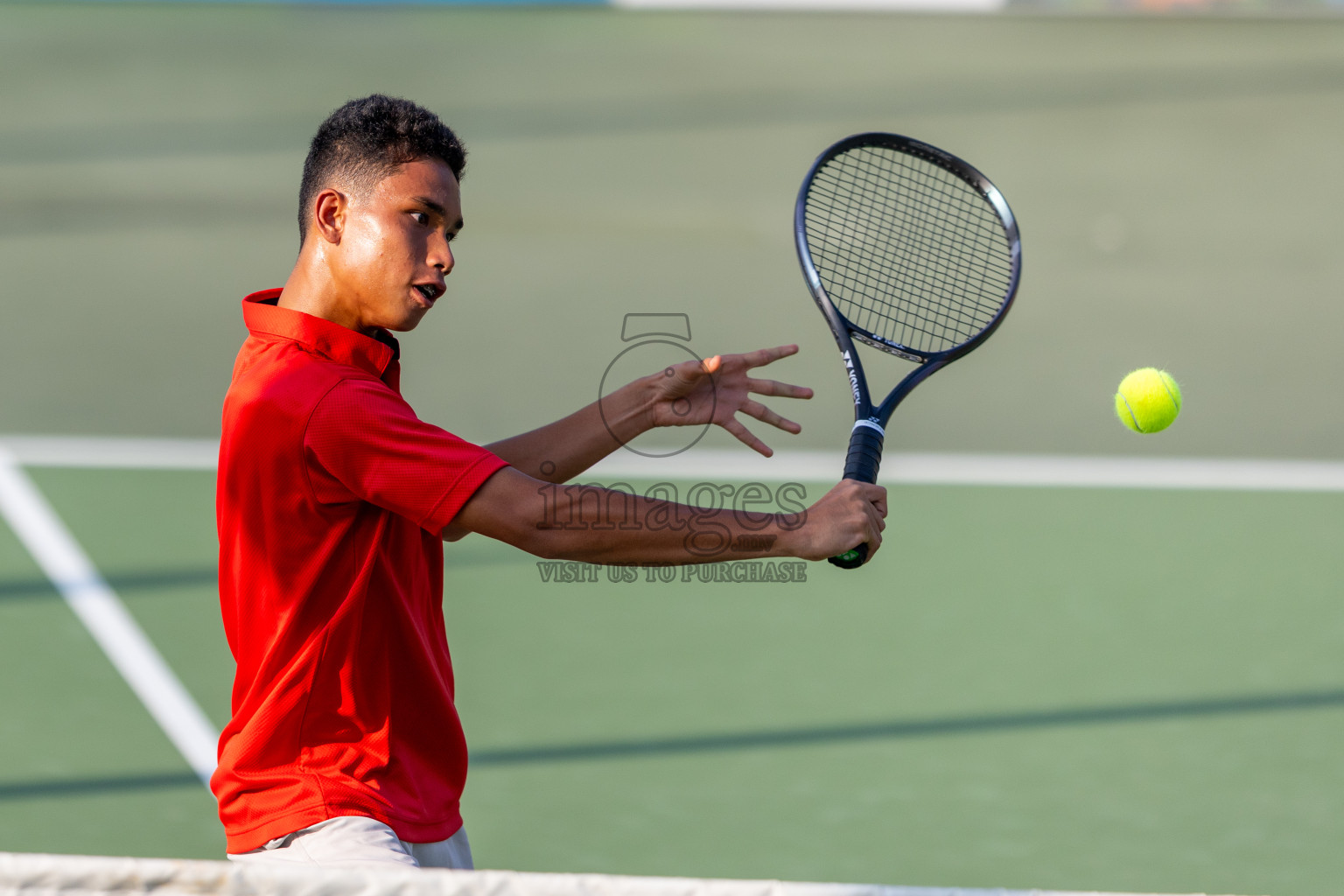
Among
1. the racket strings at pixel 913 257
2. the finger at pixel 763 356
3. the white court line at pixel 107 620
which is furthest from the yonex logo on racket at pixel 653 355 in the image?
the finger at pixel 763 356

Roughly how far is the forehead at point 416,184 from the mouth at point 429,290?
140 millimetres

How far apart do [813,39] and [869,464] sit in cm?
851

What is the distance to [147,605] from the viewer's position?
16.1 feet

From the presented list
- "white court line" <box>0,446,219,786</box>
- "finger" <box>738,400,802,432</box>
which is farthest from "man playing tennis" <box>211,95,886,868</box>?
"white court line" <box>0,446,219,786</box>

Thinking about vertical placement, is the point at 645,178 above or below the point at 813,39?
below

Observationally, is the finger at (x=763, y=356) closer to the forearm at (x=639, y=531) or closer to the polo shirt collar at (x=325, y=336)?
the forearm at (x=639, y=531)

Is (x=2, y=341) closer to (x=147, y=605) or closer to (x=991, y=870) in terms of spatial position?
(x=147, y=605)

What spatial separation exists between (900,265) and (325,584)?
2.98 meters

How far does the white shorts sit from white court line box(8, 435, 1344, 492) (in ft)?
13.3

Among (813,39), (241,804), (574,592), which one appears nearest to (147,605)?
(574,592)

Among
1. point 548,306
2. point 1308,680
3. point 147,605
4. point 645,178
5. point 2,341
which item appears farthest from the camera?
point 645,178

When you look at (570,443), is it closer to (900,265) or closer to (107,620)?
(900,265)

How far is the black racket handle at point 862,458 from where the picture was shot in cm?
222
